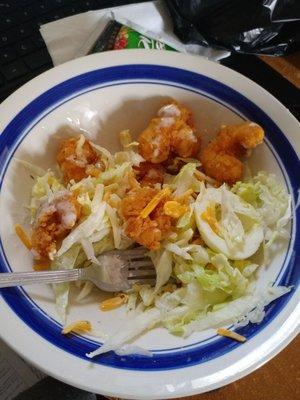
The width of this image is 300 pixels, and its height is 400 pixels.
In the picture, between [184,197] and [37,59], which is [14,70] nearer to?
[37,59]

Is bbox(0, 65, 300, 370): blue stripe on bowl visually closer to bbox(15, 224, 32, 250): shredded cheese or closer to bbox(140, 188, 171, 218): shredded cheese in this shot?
bbox(15, 224, 32, 250): shredded cheese

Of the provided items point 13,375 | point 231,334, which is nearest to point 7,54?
point 13,375

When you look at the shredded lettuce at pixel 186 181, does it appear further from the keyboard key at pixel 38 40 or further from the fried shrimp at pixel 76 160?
the keyboard key at pixel 38 40

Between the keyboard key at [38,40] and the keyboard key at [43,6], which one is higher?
the keyboard key at [43,6]

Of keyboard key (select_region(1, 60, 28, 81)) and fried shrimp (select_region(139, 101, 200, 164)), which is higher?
keyboard key (select_region(1, 60, 28, 81))

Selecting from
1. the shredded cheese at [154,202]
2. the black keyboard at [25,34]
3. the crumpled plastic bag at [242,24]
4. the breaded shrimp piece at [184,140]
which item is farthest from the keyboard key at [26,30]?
the shredded cheese at [154,202]

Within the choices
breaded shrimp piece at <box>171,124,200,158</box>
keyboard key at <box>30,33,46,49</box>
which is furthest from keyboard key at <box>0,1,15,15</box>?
breaded shrimp piece at <box>171,124,200,158</box>
